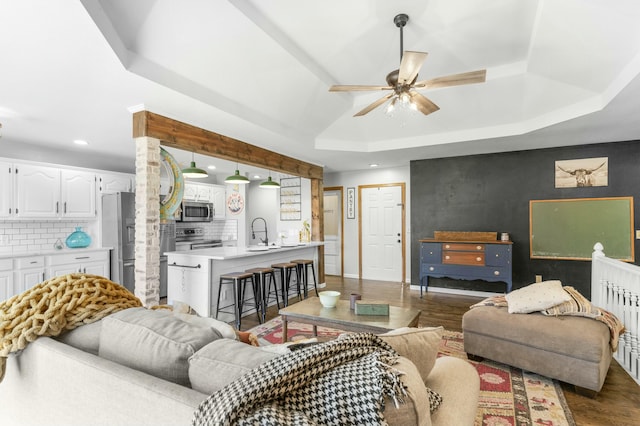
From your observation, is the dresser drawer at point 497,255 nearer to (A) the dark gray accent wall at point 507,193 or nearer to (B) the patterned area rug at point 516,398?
(A) the dark gray accent wall at point 507,193

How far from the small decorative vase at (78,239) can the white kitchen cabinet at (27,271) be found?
569 mm

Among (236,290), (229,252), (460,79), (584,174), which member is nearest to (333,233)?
(229,252)

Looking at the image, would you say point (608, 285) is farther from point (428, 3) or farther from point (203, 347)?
point (203, 347)

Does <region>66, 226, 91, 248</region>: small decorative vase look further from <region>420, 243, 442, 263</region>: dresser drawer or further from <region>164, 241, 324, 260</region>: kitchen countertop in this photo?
<region>420, 243, 442, 263</region>: dresser drawer

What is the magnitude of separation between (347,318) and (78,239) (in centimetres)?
460

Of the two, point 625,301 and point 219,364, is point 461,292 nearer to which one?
point 625,301

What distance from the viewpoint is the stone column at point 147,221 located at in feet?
10.5

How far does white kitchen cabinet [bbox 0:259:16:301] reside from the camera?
4055mm

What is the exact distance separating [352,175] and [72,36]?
18.9 feet

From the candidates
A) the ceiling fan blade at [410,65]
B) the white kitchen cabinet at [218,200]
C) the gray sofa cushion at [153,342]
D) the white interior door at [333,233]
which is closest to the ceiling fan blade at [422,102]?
the ceiling fan blade at [410,65]

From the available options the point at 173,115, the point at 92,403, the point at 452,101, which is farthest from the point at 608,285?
the point at 173,115

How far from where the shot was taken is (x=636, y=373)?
103 inches

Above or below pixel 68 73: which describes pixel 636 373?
below

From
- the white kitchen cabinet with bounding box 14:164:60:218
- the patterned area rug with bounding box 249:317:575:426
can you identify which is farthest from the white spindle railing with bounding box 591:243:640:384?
the white kitchen cabinet with bounding box 14:164:60:218
